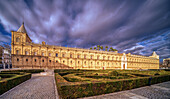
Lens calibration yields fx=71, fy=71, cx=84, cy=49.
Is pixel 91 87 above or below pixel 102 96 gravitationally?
above

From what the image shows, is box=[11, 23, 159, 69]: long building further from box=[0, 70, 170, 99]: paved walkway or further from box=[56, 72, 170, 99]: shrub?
box=[56, 72, 170, 99]: shrub

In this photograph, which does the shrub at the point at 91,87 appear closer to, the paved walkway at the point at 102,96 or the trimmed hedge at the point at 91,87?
the trimmed hedge at the point at 91,87

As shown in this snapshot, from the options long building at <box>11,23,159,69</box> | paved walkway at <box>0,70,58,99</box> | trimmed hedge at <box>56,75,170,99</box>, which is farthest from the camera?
long building at <box>11,23,159,69</box>

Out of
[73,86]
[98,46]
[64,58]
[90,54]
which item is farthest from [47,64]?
[98,46]

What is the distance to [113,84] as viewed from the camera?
6.86m

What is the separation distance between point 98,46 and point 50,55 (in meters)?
37.9

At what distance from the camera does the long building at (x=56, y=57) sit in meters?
29.0

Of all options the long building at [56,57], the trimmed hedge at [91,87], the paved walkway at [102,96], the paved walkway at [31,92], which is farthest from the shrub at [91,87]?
the long building at [56,57]

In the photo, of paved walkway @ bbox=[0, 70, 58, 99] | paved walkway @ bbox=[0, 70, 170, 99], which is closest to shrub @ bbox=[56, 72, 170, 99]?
paved walkway @ bbox=[0, 70, 170, 99]

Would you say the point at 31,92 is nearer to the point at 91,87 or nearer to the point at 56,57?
the point at 91,87

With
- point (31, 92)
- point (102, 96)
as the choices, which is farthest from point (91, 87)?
point (31, 92)

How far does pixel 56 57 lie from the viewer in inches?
1384

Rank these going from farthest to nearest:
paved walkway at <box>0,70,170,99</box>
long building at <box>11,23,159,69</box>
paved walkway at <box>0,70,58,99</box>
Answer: long building at <box>11,23,159,69</box>, paved walkway at <box>0,70,58,99</box>, paved walkway at <box>0,70,170,99</box>

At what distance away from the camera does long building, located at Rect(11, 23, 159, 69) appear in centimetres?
2897
